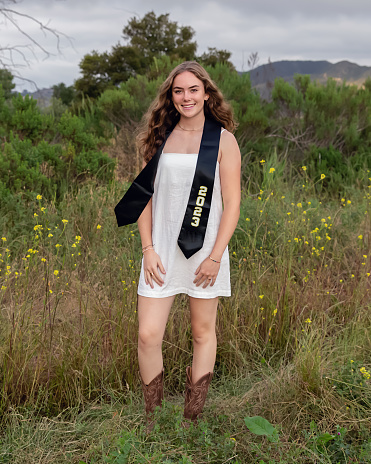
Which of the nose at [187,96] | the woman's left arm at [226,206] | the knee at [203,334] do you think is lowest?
the knee at [203,334]

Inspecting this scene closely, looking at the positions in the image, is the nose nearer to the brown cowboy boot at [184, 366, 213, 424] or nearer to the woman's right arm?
the woman's right arm

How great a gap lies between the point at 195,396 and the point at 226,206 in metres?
1.04

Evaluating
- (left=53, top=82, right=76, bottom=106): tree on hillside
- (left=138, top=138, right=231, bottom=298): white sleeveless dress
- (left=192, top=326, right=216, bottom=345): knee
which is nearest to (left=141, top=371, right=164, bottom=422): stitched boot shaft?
(left=192, top=326, right=216, bottom=345): knee

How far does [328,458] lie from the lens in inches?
96.0

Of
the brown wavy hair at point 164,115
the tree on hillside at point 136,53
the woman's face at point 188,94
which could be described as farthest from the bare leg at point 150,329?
the tree on hillside at point 136,53

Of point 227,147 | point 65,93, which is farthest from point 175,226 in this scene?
point 65,93

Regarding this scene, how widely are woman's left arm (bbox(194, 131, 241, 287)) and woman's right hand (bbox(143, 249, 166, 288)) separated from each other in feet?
0.59

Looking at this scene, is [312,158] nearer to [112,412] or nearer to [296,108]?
[296,108]

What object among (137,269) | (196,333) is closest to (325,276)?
(137,269)

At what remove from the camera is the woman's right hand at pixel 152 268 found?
8.53ft

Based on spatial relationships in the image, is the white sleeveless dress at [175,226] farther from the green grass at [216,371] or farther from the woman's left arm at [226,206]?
A: the green grass at [216,371]

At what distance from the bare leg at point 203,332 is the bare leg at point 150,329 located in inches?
6.1

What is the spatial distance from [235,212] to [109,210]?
2.80m

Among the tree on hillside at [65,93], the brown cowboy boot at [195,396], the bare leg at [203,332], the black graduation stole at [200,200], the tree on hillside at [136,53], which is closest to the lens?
the black graduation stole at [200,200]
